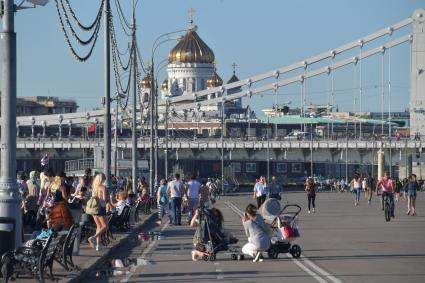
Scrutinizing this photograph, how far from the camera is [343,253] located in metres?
27.4

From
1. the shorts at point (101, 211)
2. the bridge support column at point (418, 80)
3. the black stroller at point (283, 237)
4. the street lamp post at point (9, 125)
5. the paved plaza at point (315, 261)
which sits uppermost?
the bridge support column at point (418, 80)

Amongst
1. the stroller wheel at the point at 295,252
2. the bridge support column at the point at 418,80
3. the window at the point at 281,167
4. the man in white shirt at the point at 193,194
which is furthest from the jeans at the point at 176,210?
the window at the point at 281,167

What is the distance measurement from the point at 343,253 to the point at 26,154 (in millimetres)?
121950

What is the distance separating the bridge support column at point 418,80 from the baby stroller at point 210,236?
116915 millimetres

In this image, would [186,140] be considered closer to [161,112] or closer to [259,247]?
[161,112]

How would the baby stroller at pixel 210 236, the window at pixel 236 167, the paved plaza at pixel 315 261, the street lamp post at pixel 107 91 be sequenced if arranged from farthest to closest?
the window at pixel 236 167 < the street lamp post at pixel 107 91 < the baby stroller at pixel 210 236 < the paved plaza at pixel 315 261

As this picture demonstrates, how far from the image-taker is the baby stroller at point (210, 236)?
87.1 ft

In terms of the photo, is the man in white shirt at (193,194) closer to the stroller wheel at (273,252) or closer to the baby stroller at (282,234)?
the baby stroller at (282,234)

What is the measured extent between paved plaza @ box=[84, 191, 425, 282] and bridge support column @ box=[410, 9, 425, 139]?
10632cm

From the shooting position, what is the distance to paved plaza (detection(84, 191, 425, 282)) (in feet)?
72.3

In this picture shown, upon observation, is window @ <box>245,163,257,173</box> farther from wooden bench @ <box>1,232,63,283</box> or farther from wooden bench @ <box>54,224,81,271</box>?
wooden bench @ <box>1,232,63,283</box>

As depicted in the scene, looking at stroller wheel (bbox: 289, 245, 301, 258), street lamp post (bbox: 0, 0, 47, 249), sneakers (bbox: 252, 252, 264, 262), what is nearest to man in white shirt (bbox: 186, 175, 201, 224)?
stroller wheel (bbox: 289, 245, 301, 258)

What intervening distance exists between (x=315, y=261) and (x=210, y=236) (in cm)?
228

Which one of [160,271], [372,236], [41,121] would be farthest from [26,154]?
[160,271]
